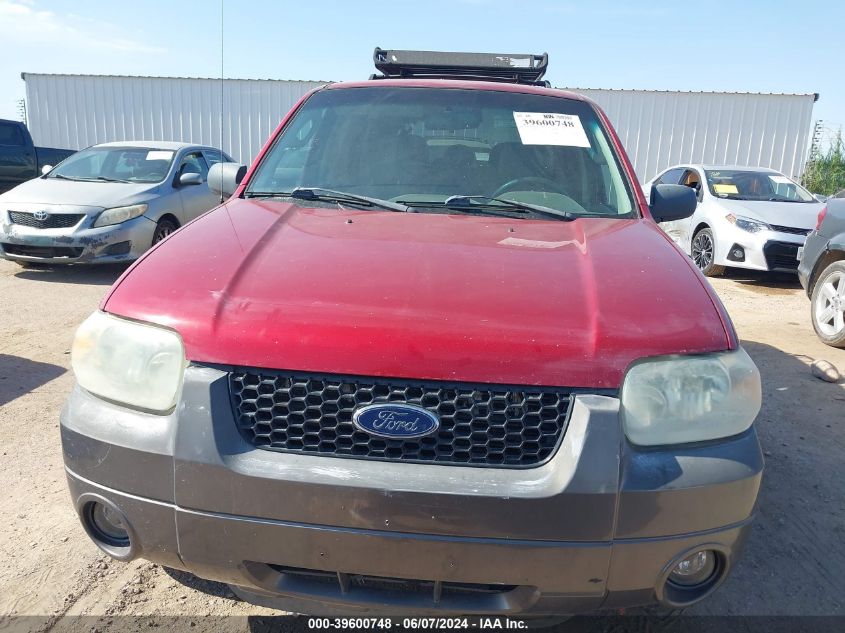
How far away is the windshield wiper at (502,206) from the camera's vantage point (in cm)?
258

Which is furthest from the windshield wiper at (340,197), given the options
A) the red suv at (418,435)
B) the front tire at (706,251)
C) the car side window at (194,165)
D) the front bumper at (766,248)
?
the front tire at (706,251)

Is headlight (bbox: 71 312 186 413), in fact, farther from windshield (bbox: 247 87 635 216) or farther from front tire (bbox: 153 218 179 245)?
front tire (bbox: 153 218 179 245)

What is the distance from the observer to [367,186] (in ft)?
9.16

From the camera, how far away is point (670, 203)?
3.14 m

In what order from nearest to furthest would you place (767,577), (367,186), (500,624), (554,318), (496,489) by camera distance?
(496,489) → (554,318) → (500,624) → (767,577) → (367,186)

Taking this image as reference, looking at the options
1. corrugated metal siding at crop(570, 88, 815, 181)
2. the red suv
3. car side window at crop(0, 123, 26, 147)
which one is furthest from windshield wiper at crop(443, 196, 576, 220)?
corrugated metal siding at crop(570, 88, 815, 181)

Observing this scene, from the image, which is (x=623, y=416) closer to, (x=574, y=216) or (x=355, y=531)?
(x=355, y=531)

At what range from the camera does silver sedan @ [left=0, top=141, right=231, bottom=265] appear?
24.1 ft

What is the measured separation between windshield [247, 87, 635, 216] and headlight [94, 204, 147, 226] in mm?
5247

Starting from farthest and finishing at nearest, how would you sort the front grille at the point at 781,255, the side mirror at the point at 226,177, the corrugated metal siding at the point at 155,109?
the corrugated metal siding at the point at 155,109 → the front grille at the point at 781,255 → the side mirror at the point at 226,177

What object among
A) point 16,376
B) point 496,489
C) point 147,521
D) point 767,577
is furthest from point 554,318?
point 16,376

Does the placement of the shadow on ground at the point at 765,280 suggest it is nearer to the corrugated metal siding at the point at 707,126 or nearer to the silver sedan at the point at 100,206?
the silver sedan at the point at 100,206

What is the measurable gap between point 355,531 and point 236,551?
1.04 feet

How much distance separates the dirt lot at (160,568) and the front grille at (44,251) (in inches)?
80.7
